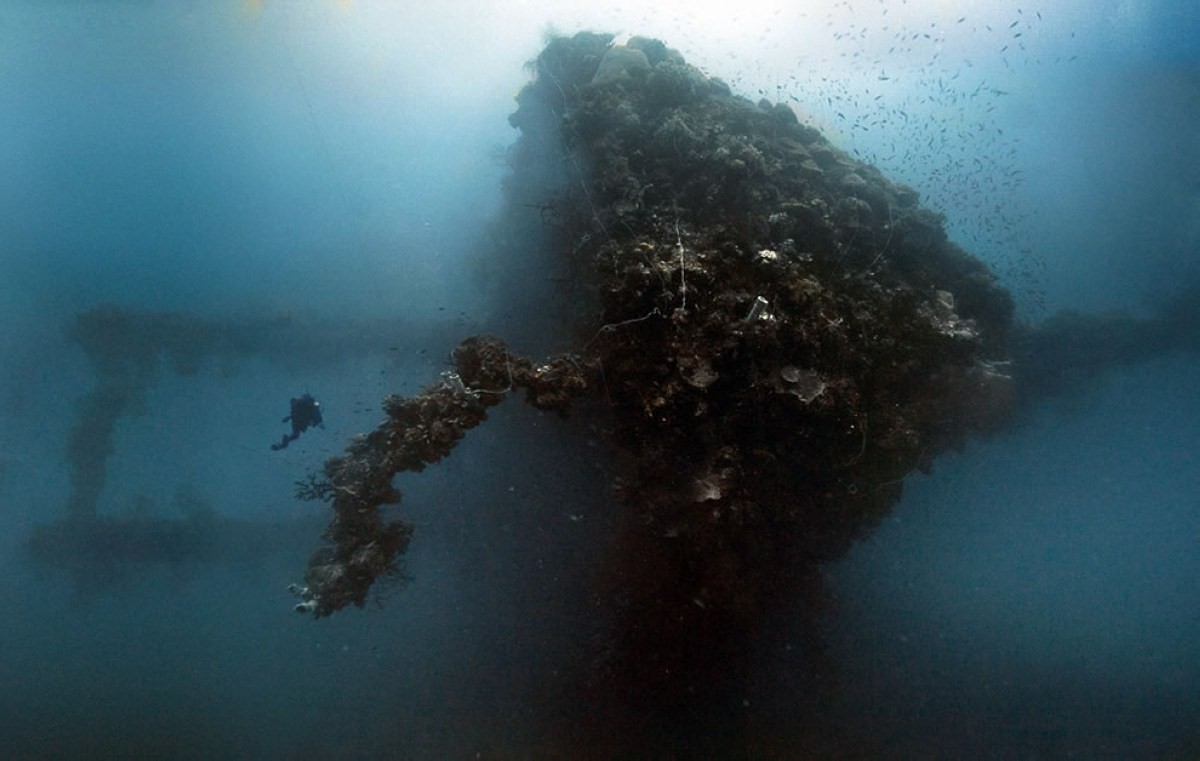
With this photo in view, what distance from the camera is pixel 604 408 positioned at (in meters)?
8.62

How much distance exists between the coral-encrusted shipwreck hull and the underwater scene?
67 mm

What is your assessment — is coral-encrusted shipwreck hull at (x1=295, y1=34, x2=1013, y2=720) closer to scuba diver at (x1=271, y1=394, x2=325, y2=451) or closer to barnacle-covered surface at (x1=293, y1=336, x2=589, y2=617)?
barnacle-covered surface at (x1=293, y1=336, x2=589, y2=617)

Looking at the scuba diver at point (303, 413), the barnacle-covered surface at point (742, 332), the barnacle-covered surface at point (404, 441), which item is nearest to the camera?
the barnacle-covered surface at point (742, 332)

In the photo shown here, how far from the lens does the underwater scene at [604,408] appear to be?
313 inches

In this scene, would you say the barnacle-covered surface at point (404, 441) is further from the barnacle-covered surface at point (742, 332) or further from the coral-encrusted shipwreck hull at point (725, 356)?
the barnacle-covered surface at point (742, 332)

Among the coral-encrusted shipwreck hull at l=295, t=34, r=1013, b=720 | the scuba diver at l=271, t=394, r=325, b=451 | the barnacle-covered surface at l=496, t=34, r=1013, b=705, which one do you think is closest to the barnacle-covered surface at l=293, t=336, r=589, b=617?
the coral-encrusted shipwreck hull at l=295, t=34, r=1013, b=720

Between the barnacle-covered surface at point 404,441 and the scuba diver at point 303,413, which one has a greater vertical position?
the scuba diver at point 303,413

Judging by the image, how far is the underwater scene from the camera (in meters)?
7.94

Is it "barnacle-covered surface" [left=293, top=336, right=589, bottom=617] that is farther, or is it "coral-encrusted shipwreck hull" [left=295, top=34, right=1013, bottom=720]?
"barnacle-covered surface" [left=293, top=336, right=589, bottom=617]

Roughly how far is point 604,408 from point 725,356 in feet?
7.51

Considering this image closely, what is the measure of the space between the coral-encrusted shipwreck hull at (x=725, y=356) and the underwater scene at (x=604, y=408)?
2.6 inches

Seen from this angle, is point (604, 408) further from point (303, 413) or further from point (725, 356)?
point (303, 413)

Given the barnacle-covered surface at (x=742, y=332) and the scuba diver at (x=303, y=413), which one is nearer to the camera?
the barnacle-covered surface at (x=742, y=332)

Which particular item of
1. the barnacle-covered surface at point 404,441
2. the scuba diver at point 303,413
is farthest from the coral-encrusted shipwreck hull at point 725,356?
the scuba diver at point 303,413
